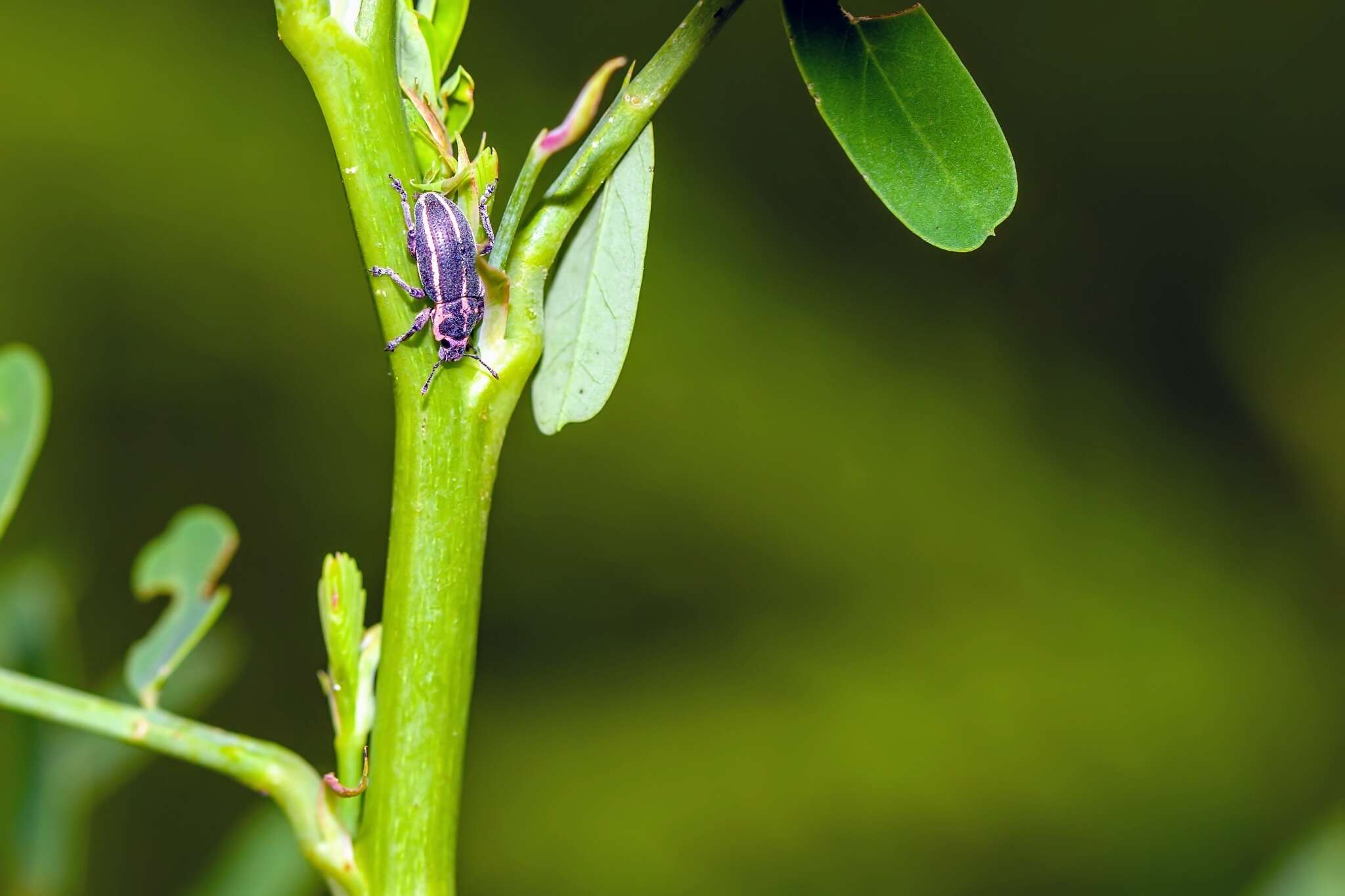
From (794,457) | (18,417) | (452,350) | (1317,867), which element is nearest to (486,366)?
(452,350)

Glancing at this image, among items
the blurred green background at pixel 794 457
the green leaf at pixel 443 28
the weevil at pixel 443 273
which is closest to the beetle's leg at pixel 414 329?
the weevil at pixel 443 273

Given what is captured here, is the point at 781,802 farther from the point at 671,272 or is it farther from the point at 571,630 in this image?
the point at 671,272

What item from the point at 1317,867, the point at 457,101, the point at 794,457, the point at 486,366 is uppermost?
the point at 457,101

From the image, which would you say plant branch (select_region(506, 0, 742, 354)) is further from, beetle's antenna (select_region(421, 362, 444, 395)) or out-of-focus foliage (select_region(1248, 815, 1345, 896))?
out-of-focus foliage (select_region(1248, 815, 1345, 896))

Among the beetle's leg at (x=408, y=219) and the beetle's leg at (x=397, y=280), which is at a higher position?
the beetle's leg at (x=408, y=219)

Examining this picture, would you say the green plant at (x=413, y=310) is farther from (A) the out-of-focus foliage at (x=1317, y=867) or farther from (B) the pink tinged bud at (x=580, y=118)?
(A) the out-of-focus foliage at (x=1317, y=867)

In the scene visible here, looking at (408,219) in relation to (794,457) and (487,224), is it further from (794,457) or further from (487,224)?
(794,457)

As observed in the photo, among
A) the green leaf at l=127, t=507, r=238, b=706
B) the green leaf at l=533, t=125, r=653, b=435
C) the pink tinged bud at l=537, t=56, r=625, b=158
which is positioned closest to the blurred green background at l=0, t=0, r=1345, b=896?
the green leaf at l=127, t=507, r=238, b=706
